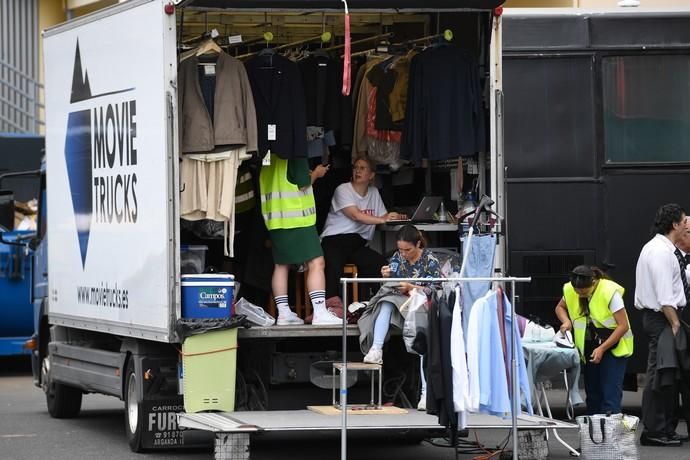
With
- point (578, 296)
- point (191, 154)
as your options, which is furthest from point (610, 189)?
point (191, 154)

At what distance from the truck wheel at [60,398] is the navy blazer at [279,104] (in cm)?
415

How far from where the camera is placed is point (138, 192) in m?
12.0

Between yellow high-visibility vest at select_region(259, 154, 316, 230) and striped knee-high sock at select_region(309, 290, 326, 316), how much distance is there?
551 millimetres

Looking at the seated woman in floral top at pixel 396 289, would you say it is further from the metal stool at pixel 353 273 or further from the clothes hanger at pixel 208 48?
the clothes hanger at pixel 208 48

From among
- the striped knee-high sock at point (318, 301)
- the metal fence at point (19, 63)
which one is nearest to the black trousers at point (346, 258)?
the striped knee-high sock at point (318, 301)

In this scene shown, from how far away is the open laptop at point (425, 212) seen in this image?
13273mm

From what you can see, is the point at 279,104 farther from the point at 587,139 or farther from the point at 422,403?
the point at 587,139

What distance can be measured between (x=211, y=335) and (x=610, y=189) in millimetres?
5083

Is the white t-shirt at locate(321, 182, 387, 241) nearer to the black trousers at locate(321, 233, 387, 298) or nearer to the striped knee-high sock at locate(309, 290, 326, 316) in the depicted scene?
the black trousers at locate(321, 233, 387, 298)

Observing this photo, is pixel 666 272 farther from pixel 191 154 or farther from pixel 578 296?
pixel 191 154

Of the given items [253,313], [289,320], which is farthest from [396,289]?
[253,313]

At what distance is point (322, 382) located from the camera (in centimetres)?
1225

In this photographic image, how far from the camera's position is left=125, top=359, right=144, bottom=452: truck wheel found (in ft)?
39.3

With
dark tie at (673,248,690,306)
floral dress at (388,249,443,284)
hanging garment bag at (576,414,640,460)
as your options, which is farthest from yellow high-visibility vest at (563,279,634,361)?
floral dress at (388,249,443,284)
